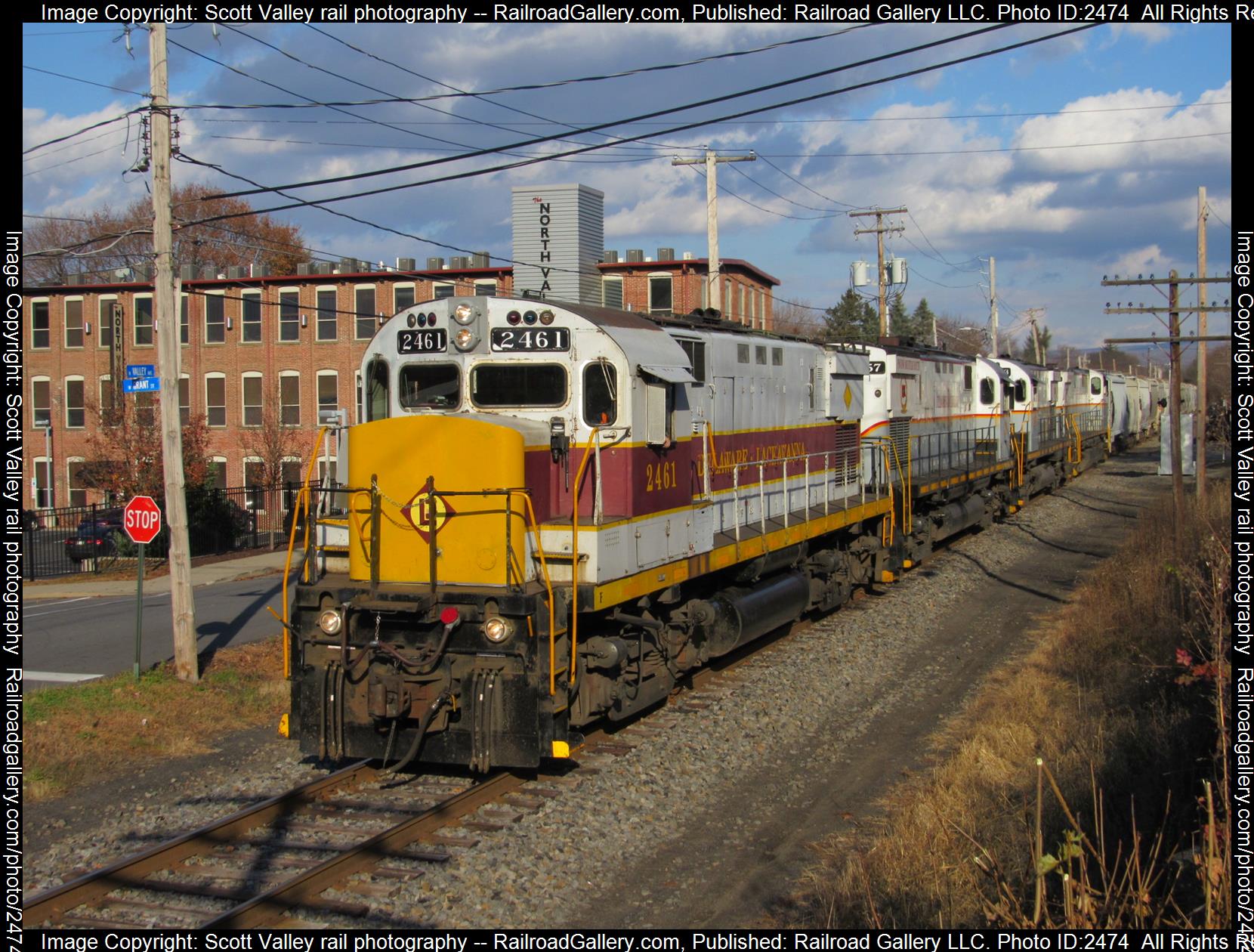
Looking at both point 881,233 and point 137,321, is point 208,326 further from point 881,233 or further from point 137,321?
point 881,233

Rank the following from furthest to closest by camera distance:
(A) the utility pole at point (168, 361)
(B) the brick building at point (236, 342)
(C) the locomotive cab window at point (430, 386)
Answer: (B) the brick building at point (236, 342), (A) the utility pole at point (168, 361), (C) the locomotive cab window at point (430, 386)

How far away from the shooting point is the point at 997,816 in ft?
23.9

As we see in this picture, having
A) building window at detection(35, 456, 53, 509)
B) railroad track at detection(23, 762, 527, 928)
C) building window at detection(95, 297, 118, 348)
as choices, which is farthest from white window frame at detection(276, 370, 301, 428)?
railroad track at detection(23, 762, 527, 928)

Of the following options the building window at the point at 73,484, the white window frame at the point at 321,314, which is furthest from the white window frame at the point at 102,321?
the white window frame at the point at 321,314

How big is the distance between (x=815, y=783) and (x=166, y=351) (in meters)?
8.36

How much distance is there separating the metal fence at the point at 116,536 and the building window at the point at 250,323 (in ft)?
40.5

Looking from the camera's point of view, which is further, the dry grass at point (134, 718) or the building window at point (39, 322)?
the building window at point (39, 322)

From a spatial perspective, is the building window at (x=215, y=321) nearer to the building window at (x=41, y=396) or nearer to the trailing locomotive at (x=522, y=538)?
the building window at (x=41, y=396)

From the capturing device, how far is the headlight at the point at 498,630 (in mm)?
7812

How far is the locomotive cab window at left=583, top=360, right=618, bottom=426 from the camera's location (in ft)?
28.9

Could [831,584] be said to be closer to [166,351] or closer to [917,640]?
[917,640]

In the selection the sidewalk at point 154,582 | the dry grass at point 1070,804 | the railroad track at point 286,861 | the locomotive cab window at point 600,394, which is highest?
the locomotive cab window at point 600,394

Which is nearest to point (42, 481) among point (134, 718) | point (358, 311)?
point (358, 311)

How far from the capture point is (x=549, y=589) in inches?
308
